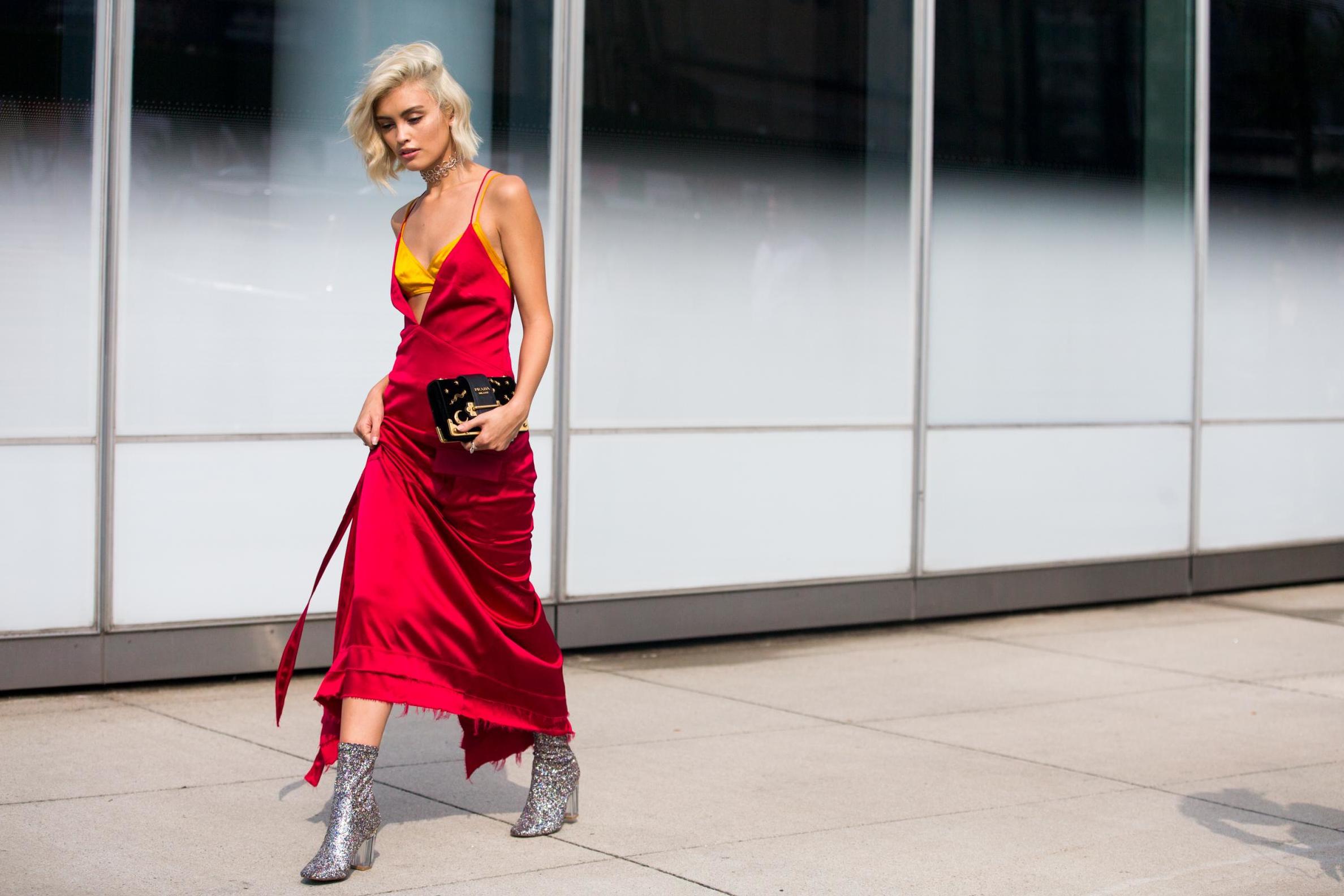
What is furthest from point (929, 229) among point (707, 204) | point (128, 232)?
point (128, 232)

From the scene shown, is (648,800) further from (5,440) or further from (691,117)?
(691,117)

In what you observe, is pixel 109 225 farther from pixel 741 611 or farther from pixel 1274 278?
pixel 1274 278

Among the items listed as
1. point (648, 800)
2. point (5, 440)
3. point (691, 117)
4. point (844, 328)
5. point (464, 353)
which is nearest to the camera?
point (464, 353)

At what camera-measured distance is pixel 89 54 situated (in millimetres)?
6062

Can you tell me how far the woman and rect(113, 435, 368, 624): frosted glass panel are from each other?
7.07 ft

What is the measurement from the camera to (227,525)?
6402 millimetres

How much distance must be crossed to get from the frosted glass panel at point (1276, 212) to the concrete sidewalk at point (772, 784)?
8.55 ft

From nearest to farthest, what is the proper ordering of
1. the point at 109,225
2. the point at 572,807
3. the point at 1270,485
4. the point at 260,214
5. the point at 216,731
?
the point at 572,807
the point at 216,731
the point at 109,225
the point at 260,214
the point at 1270,485

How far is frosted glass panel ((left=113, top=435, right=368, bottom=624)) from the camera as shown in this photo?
20.4 ft

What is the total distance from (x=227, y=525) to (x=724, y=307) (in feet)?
8.16

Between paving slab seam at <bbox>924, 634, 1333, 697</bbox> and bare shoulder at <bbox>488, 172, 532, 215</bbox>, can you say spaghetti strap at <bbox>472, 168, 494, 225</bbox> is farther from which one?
paving slab seam at <bbox>924, 634, 1333, 697</bbox>

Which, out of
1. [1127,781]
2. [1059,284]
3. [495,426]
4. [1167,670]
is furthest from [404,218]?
[1059,284]

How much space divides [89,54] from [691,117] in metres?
2.62

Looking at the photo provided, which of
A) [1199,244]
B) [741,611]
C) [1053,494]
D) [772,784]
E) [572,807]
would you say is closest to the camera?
[572,807]
